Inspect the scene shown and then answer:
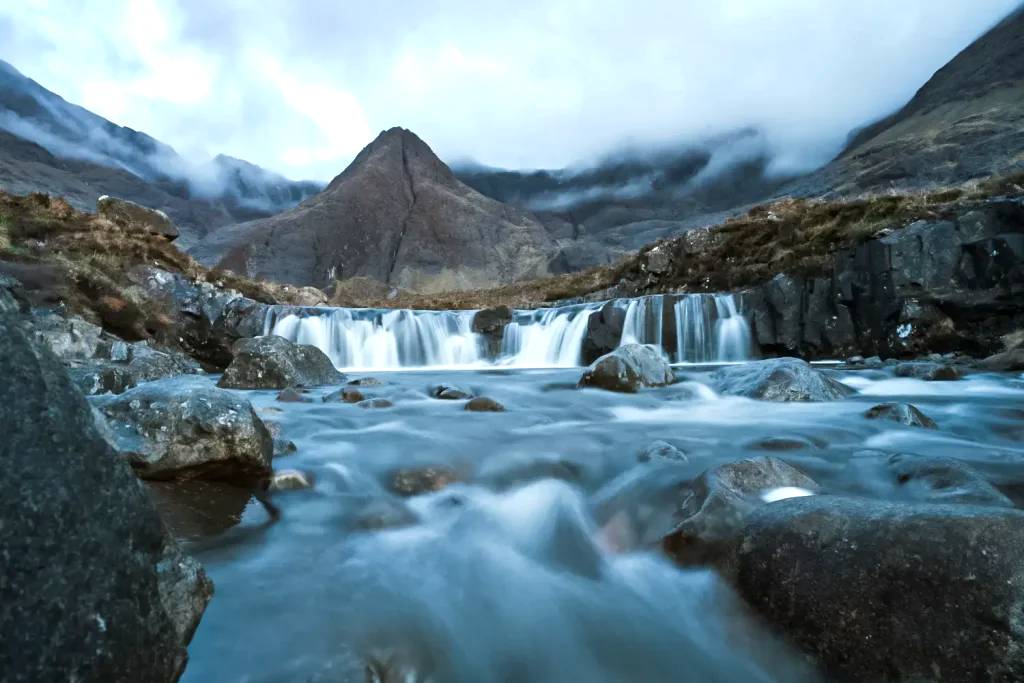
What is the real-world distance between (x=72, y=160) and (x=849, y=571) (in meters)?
163

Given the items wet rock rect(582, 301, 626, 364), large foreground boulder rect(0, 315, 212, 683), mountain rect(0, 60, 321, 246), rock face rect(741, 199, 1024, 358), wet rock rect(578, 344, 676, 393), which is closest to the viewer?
large foreground boulder rect(0, 315, 212, 683)

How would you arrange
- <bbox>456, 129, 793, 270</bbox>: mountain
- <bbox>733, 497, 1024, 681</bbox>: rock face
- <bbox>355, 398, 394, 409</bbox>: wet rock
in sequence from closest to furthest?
1. <bbox>733, 497, 1024, 681</bbox>: rock face
2. <bbox>355, 398, 394, 409</bbox>: wet rock
3. <bbox>456, 129, 793, 270</bbox>: mountain

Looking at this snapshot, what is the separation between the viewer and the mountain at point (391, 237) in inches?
3588

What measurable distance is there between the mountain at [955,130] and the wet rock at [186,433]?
7505cm

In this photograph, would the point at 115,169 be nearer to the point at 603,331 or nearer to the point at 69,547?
the point at 603,331

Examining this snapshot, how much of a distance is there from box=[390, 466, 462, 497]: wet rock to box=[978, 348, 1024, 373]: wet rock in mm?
10789

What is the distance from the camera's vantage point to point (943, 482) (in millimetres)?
3580

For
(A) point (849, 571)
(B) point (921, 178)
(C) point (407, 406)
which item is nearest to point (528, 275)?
(B) point (921, 178)

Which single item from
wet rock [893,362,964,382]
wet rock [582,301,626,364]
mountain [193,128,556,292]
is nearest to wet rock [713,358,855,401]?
wet rock [893,362,964,382]

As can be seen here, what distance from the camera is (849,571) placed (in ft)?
7.15

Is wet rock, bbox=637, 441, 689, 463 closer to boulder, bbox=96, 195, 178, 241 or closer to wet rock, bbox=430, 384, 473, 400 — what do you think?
wet rock, bbox=430, 384, 473, 400

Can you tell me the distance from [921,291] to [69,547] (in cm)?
1487

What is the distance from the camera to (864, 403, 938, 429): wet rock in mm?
6195

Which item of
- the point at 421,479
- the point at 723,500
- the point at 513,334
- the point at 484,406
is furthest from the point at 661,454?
the point at 513,334
